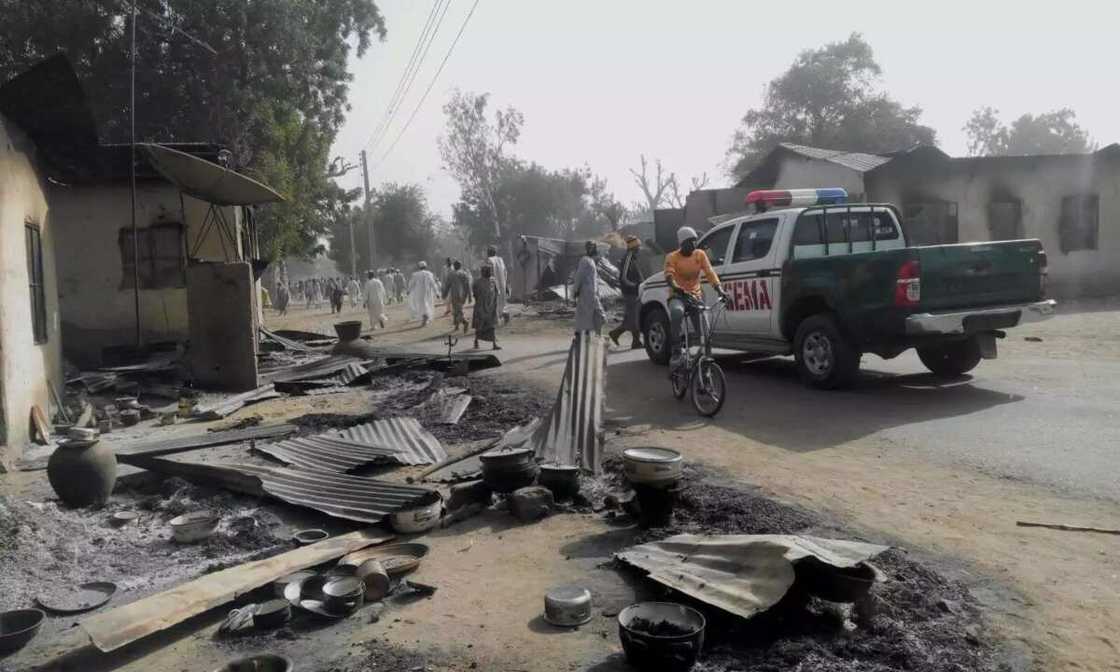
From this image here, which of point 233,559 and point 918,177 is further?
point 918,177

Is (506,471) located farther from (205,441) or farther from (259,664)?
(205,441)

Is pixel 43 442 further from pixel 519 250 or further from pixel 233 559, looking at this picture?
pixel 519 250

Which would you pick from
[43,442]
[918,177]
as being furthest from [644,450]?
[918,177]

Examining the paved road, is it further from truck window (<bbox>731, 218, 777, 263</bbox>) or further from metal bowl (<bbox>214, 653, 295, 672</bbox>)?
metal bowl (<bbox>214, 653, 295, 672</bbox>)

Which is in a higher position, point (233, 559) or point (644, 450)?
point (644, 450)

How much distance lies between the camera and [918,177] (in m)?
18.9

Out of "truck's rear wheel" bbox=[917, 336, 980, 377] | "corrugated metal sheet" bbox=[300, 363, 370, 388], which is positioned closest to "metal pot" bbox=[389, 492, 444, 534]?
"truck's rear wheel" bbox=[917, 336, 980, 377]

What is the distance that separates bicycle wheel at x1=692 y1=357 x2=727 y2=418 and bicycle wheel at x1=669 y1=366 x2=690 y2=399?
501 mm

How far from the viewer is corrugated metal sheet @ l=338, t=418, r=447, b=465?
6746mm

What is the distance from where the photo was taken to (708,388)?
7.76 metres

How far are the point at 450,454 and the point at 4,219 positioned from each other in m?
5.29

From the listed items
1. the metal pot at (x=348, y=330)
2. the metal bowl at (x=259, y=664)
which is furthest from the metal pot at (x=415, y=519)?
the metal pot at (x=348, y=330)

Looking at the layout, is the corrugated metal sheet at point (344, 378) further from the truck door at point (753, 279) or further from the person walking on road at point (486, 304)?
the truck door at point (753, 279)

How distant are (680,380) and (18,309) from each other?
23.4 feet
